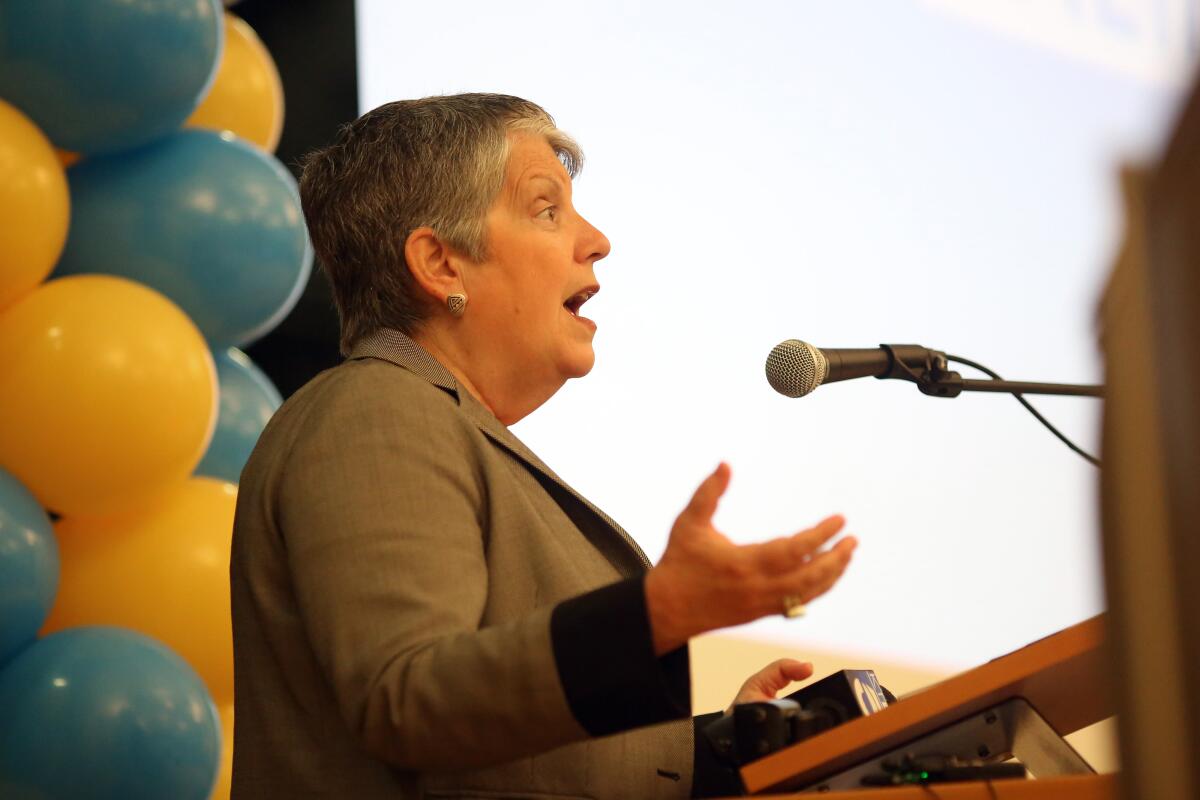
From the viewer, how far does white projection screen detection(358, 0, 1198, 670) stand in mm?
2570

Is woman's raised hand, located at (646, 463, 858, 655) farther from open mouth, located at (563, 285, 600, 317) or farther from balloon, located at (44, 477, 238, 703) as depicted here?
balloon, located at (44, 477, 238, 703)

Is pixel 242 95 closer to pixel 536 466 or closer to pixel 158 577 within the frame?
pixel 158 577

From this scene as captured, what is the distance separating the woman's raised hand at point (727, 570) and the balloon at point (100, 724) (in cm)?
134

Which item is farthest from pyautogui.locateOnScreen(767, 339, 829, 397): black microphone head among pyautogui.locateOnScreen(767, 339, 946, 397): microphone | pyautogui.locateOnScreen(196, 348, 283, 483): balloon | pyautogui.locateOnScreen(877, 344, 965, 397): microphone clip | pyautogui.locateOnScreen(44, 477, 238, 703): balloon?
pyautogui.locateOnScreen(196, 348, 283, 483): balloon

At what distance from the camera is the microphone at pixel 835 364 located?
1.45 m

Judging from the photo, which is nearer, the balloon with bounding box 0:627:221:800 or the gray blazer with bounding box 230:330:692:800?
the gray blazer with bounding box 230:330:692:800

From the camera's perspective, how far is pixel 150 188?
8.07 ft

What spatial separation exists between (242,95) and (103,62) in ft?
1.89

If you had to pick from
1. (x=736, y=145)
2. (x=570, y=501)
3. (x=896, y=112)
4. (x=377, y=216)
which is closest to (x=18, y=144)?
(x=377, y=216)

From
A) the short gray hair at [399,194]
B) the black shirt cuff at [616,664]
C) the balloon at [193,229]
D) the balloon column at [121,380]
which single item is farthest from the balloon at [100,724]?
the black shirt cuff at [616,664]


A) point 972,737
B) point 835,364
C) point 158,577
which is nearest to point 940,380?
point 835,364

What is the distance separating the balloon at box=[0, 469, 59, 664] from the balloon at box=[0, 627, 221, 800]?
5 centimetres

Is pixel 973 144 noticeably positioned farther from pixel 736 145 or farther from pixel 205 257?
pixel 205 257

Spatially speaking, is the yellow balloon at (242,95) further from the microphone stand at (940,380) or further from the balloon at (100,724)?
the microphone stand at (940,380)
